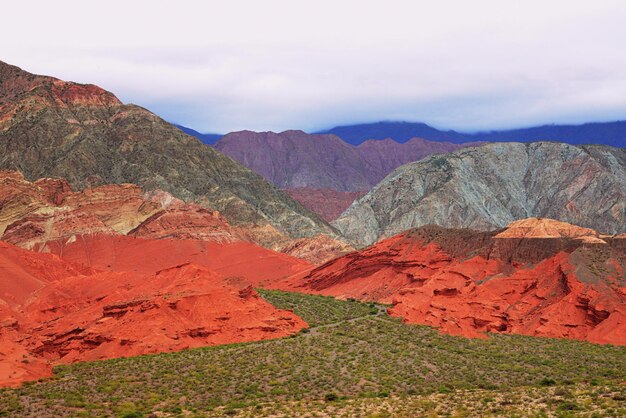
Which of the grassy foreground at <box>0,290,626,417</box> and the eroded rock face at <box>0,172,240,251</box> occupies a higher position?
the eroded rock face at <box>0,172,240,251</box>

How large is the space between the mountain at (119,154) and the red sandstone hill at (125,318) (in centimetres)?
6838

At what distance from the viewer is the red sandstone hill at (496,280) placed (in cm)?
6725

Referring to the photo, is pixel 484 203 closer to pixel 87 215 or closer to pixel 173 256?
pixel 173 256

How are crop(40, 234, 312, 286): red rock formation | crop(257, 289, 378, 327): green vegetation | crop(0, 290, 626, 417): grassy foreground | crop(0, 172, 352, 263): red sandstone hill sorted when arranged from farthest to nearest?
crop(0, 172, 352, 263): red sandstone hill, crop(40, 234, 312, 286): red rock formation, crop(257, 289, 378, 327): green vegetation, crop(0, 290, 626, 417): grassy foreground

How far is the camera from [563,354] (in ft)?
180

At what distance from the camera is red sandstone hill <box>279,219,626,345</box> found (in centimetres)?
6725

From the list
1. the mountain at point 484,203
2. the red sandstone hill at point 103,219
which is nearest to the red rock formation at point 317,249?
the red sandstone hill at point 103,219

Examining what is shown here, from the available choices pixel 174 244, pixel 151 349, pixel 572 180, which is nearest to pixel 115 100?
pixel 174 244

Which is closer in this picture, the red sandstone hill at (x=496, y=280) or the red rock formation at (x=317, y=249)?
the red sandstone hill at (x=496, y=280)

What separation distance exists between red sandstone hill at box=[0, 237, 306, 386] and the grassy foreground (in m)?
2.81

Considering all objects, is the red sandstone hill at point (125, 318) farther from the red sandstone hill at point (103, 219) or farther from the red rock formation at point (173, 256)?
the red sandstone hill at point (103, 219)

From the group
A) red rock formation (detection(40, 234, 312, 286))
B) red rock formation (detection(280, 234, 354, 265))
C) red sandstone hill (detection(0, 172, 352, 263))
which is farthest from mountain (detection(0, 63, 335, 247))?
red rock formation (detection(40, 234, 312, 286))

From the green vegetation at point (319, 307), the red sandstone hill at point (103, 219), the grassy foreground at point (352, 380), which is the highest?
the red sandstone hill at point (103, 219)

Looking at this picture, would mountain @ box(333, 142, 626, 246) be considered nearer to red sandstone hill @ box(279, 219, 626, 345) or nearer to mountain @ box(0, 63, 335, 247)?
mountain @ box(0, 63, 335, 247)
